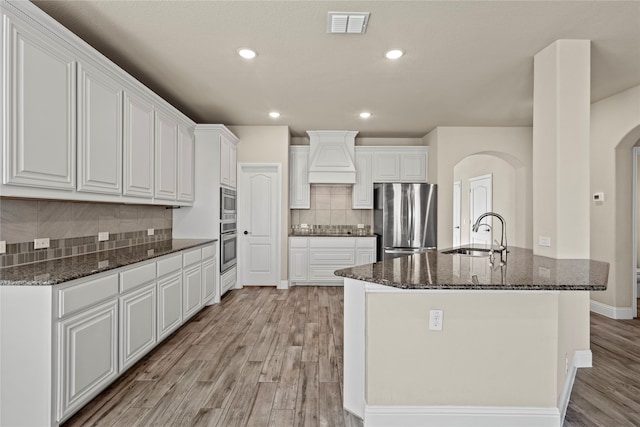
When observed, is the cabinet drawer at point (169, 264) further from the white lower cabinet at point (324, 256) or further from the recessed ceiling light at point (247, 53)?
the white lower cabinet at point (324, 256)

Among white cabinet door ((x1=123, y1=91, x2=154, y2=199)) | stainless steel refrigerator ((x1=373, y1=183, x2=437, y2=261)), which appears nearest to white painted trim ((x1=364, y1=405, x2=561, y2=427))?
white cabinet door ((x1=123, y1=91, x2=154, y2=199))

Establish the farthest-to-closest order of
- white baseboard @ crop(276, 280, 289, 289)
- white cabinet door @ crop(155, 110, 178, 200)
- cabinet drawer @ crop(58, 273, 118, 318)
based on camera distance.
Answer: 1. white baseboard @ crop(276, 280, 289, 289)
2. white cabinet door @ crop(155, 110, 178, 200)
3. cabinet drawer @ crop(58, 273, 118, 318)

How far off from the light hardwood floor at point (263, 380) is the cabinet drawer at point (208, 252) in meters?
0.74

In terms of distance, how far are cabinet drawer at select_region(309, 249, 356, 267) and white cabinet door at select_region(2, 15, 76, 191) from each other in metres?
3.79

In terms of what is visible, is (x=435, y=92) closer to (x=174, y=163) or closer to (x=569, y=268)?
(x=569, y=268)

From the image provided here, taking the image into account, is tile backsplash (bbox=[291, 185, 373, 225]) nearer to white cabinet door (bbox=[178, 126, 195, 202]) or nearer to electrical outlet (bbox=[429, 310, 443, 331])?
white cabinet door (bbox=[178, 126, 195, 202])

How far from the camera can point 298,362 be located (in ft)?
9.33

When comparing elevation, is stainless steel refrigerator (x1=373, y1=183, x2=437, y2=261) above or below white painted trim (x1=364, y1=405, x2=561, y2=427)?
above

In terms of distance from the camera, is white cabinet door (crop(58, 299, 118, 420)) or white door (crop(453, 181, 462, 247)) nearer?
white cabinet door (crop(58, 299, 118, 420))

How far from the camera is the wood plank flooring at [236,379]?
6.86 ft

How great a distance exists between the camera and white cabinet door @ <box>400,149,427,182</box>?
5.87 metres

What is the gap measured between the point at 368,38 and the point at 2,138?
8.10ft

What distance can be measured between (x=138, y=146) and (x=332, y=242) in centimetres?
334

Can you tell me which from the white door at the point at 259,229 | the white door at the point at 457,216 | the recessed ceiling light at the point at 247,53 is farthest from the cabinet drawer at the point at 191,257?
the white door at the point at 457,216
